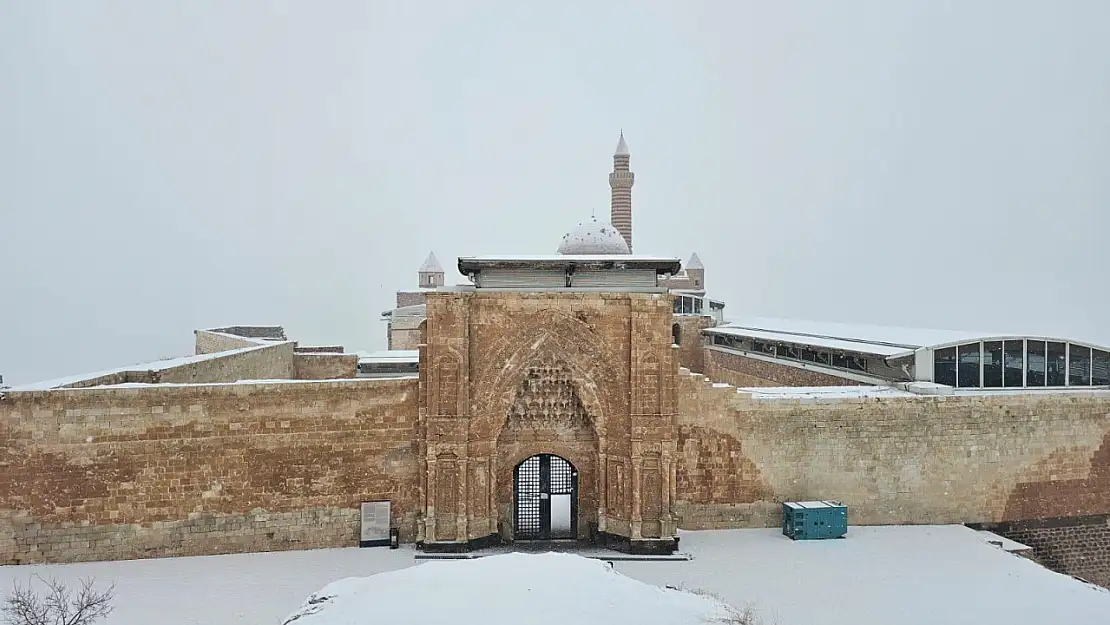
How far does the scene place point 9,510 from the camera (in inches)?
442

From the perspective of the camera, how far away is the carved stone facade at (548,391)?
12.5m

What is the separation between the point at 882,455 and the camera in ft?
44.2

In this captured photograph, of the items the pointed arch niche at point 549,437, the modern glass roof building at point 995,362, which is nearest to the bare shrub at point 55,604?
the pointed arch niche at point 549,437

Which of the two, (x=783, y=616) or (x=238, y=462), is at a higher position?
(x=238, y=462)

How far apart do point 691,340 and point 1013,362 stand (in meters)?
15.2

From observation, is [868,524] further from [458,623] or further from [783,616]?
[458,623]

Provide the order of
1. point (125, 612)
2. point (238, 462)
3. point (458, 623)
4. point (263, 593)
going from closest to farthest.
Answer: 1. point (458, 623)
2. point (125, 612)
3. point (263, 593)
4. point (238, 462)

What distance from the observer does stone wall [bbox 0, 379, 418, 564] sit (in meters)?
11.3

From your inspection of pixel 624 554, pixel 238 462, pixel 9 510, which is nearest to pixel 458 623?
pixel 624 554

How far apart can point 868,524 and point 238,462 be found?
11925mm

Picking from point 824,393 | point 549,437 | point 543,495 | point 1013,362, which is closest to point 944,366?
point 1013,362

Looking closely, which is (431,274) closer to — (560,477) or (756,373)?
(756,373)

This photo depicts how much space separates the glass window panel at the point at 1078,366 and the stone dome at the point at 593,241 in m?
10.7

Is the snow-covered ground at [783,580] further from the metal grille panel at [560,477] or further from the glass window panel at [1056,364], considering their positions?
the glass window panel at [1056,364]
